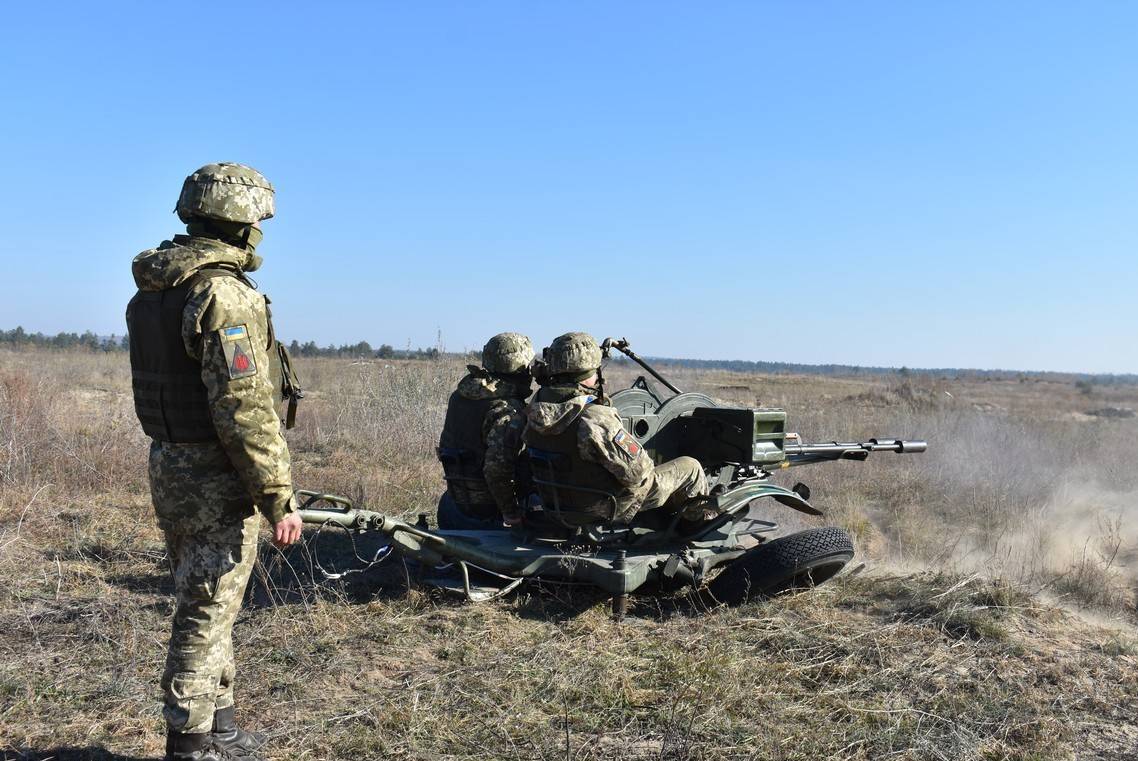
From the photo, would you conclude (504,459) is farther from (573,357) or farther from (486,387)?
(573,357)

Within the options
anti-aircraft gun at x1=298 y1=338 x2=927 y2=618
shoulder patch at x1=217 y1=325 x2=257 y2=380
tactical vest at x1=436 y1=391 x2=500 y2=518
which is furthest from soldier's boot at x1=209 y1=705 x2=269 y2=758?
tactical vest at x1=436 y1=391 x2=500 y2=518

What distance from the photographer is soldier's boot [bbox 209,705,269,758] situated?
3744mm

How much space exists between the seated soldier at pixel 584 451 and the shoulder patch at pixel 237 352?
8.50 feet

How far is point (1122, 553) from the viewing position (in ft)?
29.9

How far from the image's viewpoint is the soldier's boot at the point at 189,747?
360 centimetres

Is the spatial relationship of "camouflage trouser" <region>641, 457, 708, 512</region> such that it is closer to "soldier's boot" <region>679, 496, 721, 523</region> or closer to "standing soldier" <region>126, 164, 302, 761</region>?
"soldier's boot" <region>679, 496, 721, 523</region>

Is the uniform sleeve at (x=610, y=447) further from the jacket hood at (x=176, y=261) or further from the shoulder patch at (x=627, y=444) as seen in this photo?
the jacket hood at (x=176, y=261)

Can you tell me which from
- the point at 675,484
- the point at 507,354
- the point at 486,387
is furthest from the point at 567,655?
the point at 507,354

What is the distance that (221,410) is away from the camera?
341cm

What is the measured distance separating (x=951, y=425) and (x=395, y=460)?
940 cm

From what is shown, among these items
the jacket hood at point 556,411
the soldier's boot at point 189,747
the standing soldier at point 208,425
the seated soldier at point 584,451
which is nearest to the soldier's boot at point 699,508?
the seated soldier at point 584,451

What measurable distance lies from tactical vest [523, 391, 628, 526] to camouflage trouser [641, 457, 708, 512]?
27 cm

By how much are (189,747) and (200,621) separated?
1.61 ft

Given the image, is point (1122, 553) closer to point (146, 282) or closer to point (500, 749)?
point (500, 749)
